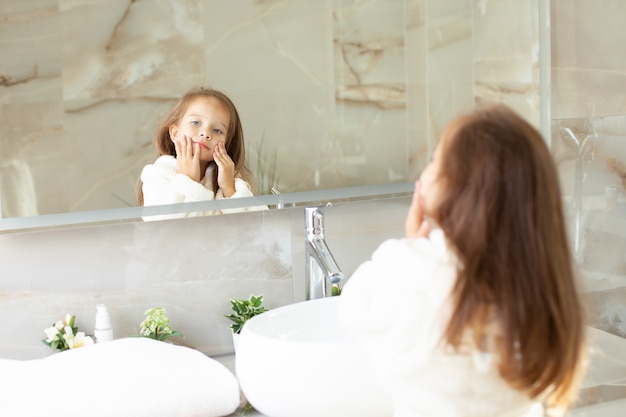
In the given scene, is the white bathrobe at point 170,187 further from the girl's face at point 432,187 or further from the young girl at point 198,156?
the girl's face at point 432,187

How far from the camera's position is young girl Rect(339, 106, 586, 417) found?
99 cm

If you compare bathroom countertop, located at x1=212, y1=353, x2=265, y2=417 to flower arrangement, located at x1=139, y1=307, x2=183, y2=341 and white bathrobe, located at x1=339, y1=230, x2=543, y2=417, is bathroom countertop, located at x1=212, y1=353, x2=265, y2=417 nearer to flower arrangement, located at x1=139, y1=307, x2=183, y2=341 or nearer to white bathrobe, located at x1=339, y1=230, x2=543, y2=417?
flower arrangement, located at x1=139, y1=307, x2=183, y2=341

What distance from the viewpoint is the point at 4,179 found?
152cm

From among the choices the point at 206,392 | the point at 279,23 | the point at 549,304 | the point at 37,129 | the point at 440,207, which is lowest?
the point at 206,392

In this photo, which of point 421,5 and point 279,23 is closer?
point 279,23

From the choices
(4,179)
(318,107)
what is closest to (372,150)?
(318,107)

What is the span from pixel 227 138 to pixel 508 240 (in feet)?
2.64

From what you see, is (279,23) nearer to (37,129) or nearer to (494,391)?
(37,129)

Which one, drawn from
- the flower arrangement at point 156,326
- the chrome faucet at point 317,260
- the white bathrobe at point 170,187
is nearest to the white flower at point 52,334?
the flower arrangement at point 156,326

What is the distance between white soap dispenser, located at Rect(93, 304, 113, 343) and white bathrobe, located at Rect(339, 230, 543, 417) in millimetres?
649

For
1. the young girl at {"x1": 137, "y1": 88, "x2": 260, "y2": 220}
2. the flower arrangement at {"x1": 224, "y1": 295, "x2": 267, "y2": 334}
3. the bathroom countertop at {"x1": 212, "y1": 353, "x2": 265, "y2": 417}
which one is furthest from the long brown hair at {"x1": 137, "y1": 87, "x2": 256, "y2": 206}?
the bathroom countertop at {"x1": 212, "y1": 353, "x2": 265, "y2": 417}

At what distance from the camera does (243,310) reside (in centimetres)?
170

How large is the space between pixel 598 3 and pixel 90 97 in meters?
1.02

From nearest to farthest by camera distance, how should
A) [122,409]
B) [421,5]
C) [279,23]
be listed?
[122,409] < [279,23] < [421,5]
